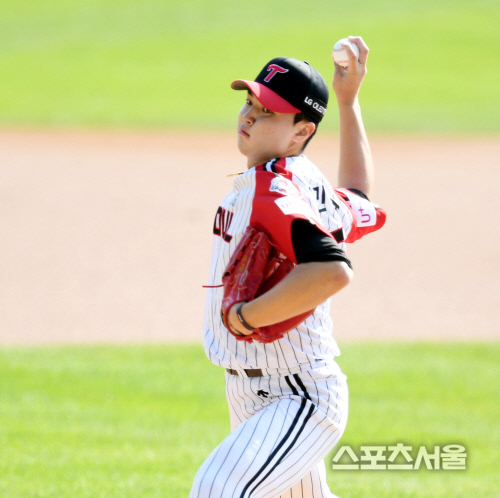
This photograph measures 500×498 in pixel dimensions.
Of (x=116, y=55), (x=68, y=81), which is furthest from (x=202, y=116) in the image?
(x=116, y=55)

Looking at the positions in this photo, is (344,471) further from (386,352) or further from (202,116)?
(202,116)

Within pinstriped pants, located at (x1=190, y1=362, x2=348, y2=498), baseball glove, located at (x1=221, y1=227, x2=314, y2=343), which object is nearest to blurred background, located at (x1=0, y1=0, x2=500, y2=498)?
pinstriped pants, located at (x1=190, y1=362, x2=348, y2=498)

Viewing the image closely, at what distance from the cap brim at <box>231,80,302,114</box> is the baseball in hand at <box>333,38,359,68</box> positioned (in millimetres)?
483

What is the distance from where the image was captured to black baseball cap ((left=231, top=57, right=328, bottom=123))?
2.63 meters

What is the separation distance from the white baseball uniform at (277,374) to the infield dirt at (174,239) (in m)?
6.06

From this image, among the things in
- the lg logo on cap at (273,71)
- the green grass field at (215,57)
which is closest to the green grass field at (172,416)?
the lg logo on cap at (273,71)

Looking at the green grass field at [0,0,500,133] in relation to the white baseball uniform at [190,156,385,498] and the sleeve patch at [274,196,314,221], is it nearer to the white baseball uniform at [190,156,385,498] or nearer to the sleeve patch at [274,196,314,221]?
the white baseball uniform at [190,156,385,498]

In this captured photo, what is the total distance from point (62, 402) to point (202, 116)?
1569cm

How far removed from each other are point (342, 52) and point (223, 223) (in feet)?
2.79

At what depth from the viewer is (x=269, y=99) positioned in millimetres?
2631

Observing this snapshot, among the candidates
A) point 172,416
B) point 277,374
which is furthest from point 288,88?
point 172,416

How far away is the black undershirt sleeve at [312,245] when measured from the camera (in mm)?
2277

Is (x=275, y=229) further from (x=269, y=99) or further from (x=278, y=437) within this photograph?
(x=278, y=437)

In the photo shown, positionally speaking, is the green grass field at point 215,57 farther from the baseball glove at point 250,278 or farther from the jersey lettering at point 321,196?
the baseball glove at point 250,278
